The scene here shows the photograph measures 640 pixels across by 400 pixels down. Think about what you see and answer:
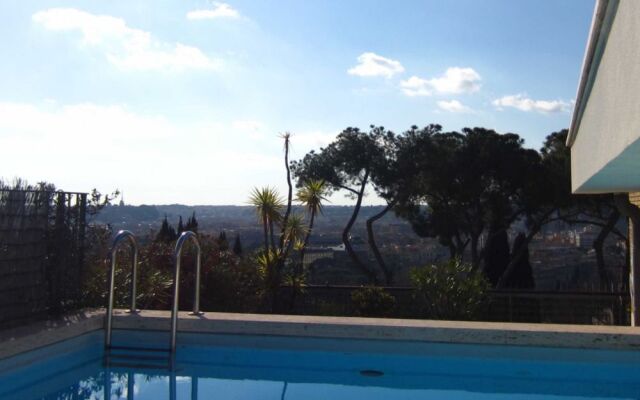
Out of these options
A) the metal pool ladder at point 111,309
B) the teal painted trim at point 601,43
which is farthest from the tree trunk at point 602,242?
the teal painted trim at point 601,43

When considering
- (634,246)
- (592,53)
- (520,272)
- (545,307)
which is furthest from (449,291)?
(520,272)

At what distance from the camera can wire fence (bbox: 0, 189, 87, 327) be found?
6352 mm

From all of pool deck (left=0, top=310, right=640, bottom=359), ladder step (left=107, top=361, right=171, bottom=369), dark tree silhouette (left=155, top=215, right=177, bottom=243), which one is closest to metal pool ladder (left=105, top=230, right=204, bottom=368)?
ladder step (left=107, top=361, right=171, bottom=369)

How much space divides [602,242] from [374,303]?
12.2 meters

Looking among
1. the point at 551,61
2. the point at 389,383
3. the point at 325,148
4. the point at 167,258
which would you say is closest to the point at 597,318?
the point at 551,61

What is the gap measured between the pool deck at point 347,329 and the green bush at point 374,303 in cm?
319

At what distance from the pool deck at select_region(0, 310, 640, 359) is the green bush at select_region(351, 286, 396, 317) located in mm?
3189

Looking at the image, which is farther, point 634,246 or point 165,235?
point 165,235

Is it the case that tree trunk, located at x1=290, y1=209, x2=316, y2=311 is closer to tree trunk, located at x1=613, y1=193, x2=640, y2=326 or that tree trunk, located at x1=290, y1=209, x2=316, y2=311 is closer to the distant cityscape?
the distant cityscape

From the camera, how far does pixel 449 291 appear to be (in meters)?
9.16

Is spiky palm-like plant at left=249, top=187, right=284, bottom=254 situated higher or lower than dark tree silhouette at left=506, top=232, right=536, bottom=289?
higher

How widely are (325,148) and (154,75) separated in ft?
38.2

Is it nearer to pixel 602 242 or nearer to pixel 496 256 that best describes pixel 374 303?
pixel 496 256

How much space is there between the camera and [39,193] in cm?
677
